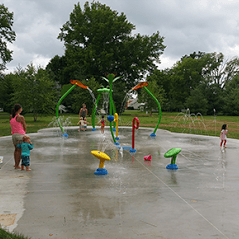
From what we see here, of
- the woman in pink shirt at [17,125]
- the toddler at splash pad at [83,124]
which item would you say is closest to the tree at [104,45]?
the toddler at splash pad at [83,124]

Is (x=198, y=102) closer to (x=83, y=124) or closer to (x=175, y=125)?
(x=175, y=125)

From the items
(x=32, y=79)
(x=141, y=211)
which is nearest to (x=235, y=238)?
(x=141, y=211)

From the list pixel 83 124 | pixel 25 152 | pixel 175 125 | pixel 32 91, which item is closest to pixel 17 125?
pixel 25 152

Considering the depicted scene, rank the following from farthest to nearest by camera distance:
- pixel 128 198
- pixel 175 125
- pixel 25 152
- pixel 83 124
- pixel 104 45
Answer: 1. pixel 104 45
2. pixel 175 125
3. pixel 83 124
4. pixel 25 152
5. pixel 128 198

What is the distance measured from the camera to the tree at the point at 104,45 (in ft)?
153

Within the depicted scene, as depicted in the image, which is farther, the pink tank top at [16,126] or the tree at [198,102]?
the tree at [198,102]

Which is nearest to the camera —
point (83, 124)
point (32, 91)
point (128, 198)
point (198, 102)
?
point (128, 198)

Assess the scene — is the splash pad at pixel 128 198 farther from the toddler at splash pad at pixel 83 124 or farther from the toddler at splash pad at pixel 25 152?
the toddler at splash pad at pixel 83 124

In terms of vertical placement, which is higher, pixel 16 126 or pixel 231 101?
pixel 231 101

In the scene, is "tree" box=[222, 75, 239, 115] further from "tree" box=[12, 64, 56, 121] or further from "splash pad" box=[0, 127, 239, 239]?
"splash pad" box=[0, 127, 239, 239]

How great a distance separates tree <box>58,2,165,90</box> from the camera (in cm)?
4669

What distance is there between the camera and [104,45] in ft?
156

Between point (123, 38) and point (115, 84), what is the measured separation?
10142 mm

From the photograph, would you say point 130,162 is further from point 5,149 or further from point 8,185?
point 5,149
